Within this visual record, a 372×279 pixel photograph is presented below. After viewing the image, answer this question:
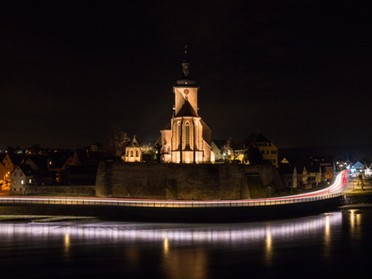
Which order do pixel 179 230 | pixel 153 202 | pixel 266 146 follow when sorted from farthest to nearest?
pixel 266 146 → pixel 153 202 → pixel 179 230

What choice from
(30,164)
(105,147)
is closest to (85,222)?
(30,164)

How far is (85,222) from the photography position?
155 ft

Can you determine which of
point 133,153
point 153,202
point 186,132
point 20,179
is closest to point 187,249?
point 153,202

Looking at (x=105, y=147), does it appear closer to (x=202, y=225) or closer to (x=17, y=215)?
(x=17, y=215)

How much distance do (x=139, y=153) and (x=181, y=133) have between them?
10251 mm

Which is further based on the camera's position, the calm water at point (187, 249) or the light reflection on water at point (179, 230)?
the light reflection on water at point (179, 230)

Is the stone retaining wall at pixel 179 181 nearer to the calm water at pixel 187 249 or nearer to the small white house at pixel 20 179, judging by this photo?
the calm water at pixel 187 249

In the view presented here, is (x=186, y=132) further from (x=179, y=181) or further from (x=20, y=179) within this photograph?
(x=20, y=179)

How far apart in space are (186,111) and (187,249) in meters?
29.1

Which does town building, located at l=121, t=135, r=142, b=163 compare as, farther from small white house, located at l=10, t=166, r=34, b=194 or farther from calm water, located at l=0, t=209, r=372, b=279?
calm water, located at l=0, t=209, r=372, b=279

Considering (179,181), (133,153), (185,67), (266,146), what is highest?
(185,67)

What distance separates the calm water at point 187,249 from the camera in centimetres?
3047

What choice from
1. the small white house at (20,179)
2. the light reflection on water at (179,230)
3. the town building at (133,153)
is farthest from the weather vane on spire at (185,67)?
the light reflection on water at (179,230)

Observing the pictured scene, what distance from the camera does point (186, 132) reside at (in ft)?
205
